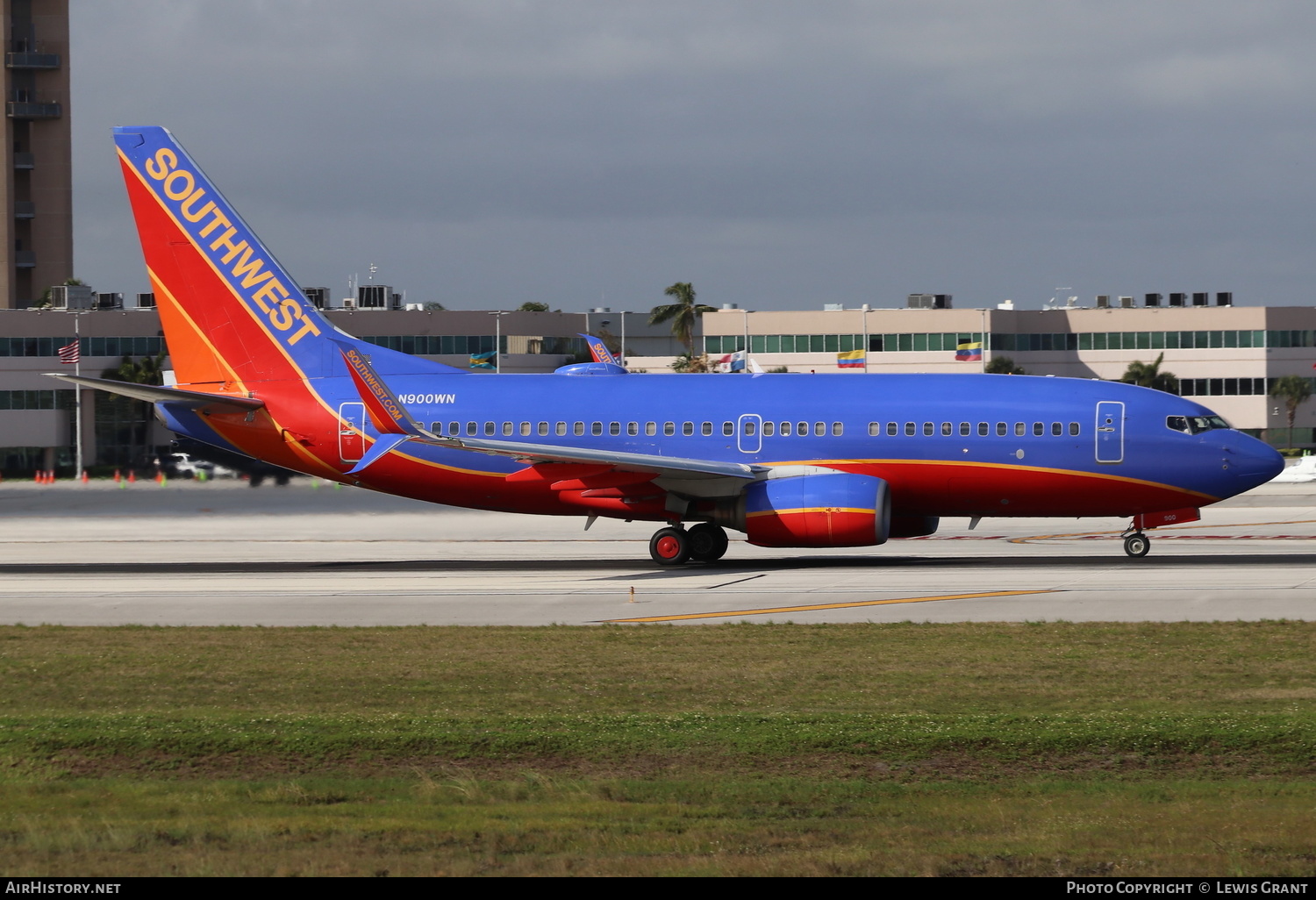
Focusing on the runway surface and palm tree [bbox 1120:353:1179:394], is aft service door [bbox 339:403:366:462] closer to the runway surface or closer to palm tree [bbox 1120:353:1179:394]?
the runway surface

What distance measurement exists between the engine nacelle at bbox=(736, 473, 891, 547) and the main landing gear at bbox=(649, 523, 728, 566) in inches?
57.5

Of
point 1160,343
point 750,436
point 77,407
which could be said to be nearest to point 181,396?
point 750,436

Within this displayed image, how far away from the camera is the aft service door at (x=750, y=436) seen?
3378cm

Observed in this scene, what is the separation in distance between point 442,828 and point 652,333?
118830mm

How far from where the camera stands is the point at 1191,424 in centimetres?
3316

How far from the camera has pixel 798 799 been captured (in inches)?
473

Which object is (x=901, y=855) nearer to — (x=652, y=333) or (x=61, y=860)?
(x=61, y=860)

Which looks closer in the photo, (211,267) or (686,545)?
(686,545)

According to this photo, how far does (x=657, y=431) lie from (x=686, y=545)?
9.38ft

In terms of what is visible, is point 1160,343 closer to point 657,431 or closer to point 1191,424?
point 1191,424

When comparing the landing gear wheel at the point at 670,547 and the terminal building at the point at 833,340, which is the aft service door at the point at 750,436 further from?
the terminal building at the point at 833,340

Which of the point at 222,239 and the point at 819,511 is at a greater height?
the point at 222,239

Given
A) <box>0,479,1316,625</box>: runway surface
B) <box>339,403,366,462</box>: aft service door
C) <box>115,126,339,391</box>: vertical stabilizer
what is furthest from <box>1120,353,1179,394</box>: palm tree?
<box>115,126,339,391</box>: vertical stabilizer

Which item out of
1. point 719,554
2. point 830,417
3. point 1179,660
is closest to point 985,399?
point 830,417
